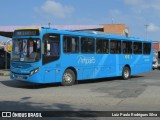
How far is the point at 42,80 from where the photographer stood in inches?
711

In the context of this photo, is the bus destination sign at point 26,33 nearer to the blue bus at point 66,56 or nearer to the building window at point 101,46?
the blue bus at point 66,56

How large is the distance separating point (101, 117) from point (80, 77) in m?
10.6

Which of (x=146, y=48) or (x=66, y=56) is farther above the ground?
(x=146, y=48)

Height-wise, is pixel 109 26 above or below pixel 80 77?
above

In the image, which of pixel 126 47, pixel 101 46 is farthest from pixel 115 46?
pixel 101 46

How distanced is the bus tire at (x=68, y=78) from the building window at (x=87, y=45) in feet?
5.01

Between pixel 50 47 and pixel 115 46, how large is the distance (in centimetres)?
645

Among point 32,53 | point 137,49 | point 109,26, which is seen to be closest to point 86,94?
point 32,53

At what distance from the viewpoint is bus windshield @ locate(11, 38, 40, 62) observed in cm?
1802

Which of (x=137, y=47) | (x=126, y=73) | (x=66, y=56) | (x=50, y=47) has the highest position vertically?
(x=137, y=47)

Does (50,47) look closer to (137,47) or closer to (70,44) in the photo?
(70,44)

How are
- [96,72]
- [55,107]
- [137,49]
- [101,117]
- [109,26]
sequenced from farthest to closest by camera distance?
1. [109,26]
2. [137,49]
3. [96,72]
4. [55,107]
5. [101,117]

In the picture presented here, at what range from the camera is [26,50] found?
18.4m

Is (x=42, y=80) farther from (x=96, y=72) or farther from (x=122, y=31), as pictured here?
(x=122, y=31)
